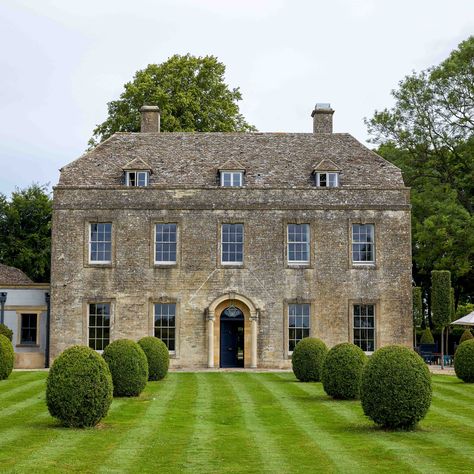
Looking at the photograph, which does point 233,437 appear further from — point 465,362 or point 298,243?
point 298,243

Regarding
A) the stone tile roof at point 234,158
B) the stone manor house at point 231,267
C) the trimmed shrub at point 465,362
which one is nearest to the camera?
the trimmed shrub at point 465,362

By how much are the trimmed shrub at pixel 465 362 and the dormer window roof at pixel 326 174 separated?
11317mm

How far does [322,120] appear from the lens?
140 ft

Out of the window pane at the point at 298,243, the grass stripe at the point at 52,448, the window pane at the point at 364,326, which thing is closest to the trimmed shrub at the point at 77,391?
the grass stripe at the point at 52,448

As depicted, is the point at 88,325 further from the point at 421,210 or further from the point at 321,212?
the point at 421,210

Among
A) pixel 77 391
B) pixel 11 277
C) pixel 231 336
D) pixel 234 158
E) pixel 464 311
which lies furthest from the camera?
pixel 464 311

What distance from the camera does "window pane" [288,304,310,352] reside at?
122ft

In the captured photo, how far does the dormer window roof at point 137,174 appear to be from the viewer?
38.0m

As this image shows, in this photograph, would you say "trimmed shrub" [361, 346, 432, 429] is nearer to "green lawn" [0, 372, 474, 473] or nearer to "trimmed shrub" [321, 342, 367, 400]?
"green lawn" [0, 372, 474, 473]

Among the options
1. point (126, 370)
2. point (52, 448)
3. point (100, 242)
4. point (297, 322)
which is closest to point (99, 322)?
point (100, 242)

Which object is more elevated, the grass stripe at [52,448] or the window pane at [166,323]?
the window pane at [166,323]

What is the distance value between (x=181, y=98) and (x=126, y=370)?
29.7 m

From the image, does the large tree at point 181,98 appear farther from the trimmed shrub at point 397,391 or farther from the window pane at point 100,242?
the trimmed shrub at point 397,391

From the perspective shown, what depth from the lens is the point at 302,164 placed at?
130ft
